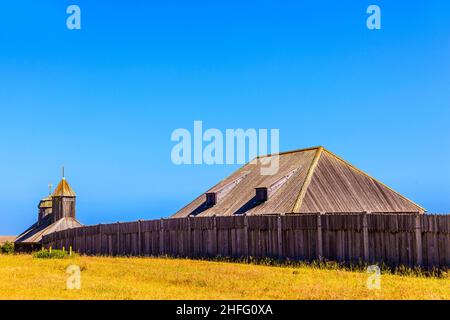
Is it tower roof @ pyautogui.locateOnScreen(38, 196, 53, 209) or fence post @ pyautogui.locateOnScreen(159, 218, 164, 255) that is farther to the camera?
tower roof @ pyautogui.locateOnScreen(38, 196, 53, 209)

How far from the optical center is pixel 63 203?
252 feet

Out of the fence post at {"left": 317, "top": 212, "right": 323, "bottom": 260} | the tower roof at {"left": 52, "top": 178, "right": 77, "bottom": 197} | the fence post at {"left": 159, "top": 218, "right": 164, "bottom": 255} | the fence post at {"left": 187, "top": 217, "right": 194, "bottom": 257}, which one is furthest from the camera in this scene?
the tower roof at {"left": 52, "top": 178, "right": 77, "bottom": 197}

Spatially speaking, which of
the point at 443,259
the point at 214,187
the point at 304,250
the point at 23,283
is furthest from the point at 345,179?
the point at 23,283

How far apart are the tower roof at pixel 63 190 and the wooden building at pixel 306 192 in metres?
36.0

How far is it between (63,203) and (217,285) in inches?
2473

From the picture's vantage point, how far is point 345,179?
39656 millimetres

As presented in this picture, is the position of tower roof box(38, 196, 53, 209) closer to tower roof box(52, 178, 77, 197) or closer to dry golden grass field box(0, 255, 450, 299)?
tower roof box(52, 178, 77, 197)

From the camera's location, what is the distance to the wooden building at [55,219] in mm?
72875

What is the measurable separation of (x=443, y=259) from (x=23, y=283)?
13785mm

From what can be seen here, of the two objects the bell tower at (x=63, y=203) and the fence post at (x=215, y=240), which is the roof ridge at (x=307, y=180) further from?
the bell tower at (x=63, y=203)

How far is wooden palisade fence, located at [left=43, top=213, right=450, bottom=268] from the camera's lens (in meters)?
21.4

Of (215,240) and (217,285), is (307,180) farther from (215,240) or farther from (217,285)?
(217,285)

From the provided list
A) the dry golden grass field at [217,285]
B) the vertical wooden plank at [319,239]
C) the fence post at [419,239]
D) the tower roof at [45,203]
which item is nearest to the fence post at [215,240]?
the vertical wooden plank at [319,239]

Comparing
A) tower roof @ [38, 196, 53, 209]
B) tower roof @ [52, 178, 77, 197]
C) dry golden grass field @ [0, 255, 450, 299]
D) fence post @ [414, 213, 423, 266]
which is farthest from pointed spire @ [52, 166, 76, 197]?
fence post @ [414, 213, 423, 266]
